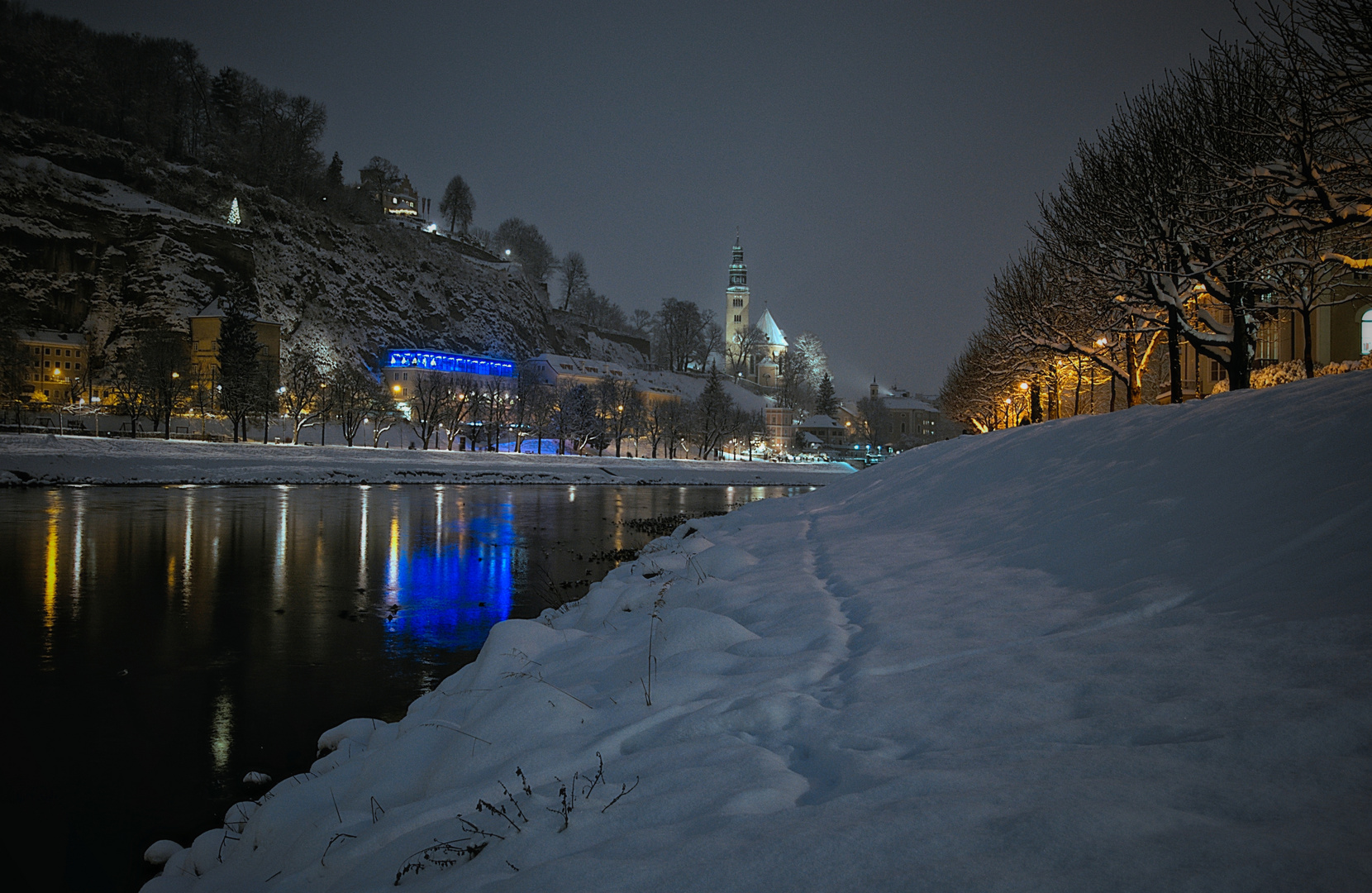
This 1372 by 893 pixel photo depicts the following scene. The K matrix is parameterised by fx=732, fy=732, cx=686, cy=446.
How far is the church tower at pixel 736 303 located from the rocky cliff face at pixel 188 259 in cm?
7275

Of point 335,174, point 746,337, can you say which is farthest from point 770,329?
point 335,174

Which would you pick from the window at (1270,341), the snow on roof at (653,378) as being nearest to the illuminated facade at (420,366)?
the snow on roof at (653,378)

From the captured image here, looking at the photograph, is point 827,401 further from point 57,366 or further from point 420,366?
point 57,366

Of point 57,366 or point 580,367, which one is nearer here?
point 57,366

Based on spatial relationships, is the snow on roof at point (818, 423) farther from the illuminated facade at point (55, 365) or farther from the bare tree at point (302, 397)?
the illuminated facade at point (55, 365)

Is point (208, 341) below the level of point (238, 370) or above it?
above

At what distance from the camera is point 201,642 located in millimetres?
10062

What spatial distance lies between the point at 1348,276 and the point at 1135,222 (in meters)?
6.47

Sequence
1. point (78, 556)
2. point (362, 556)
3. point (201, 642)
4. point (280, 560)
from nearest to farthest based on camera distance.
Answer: point (201, 642) < point (78, 556) < point (280, 560) < point (362, 556)

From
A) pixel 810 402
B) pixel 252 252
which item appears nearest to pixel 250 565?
pixel 252 252

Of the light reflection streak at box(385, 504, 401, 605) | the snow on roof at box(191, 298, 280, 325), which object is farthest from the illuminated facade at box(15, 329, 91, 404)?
the light reflection streak at box(385, 504, 401, 605)

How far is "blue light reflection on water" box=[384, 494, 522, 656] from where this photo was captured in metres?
10.8

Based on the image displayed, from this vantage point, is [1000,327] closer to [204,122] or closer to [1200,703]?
[1200,703]

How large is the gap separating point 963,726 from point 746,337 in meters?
161
